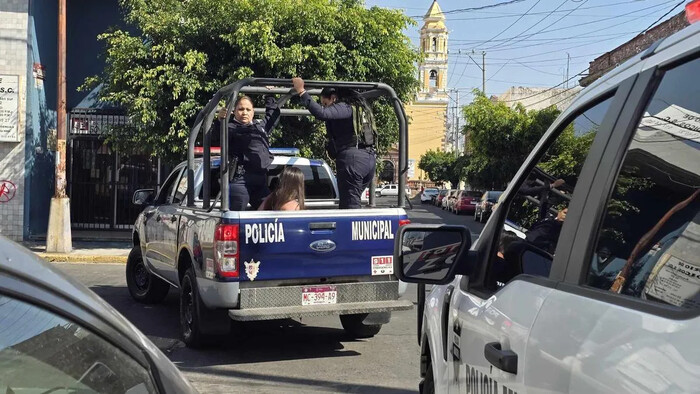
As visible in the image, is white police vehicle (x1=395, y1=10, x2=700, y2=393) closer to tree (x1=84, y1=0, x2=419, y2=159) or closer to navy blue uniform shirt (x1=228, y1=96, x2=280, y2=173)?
navy blue uniform shirt (x1=228, y1=96, x2=280, y2=173)

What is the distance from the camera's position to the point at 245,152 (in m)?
7.43

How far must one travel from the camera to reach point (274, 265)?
6320 millimetres

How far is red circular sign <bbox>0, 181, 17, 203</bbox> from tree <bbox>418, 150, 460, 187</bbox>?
191 ft

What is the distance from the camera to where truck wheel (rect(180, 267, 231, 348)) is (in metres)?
6.60

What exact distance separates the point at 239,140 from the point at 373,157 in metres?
1.43

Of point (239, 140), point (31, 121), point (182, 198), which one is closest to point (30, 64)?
point (31, 121)

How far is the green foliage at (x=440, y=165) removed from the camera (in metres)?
75.9

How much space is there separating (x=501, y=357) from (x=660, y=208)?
69 centimetres

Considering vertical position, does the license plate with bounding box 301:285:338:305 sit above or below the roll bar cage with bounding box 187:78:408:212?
below

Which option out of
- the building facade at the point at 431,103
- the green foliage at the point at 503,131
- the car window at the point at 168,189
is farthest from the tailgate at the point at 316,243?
the building facade at the point at 431,103

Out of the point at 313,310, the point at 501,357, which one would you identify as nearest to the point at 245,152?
the point at 313,310

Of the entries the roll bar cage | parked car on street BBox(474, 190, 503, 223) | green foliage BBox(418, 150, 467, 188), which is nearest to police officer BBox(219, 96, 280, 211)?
the roll bar cage

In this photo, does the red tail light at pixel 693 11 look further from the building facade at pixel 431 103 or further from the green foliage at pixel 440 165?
the building facade at pixel 431 103

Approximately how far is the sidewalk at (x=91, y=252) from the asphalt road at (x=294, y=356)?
17.7 ft
